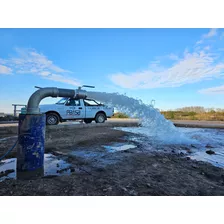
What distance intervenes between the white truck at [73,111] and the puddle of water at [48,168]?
17.2 ft

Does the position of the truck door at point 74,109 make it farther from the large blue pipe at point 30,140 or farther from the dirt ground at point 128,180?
the large blue pipe at point 30,140

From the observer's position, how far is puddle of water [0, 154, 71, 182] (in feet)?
9.53

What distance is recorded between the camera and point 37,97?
3.38 m

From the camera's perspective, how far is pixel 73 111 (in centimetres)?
964

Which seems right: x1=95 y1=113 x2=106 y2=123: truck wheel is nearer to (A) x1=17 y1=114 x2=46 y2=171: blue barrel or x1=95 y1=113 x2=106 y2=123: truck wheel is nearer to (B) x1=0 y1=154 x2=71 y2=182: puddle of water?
(B) x1=0 y1=154 x2=71 y2=182: puddle of water

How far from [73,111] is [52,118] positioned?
1.30 metres

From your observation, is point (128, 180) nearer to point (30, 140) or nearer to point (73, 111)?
point (30, 140)

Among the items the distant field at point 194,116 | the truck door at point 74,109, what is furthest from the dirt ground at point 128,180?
the distant field at point 194,116

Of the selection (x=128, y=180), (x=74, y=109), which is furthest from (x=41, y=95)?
(x=74, y=109)

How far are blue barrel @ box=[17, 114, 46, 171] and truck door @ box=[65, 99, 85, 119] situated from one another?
637cm

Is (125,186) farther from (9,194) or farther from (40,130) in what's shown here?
(40,130)

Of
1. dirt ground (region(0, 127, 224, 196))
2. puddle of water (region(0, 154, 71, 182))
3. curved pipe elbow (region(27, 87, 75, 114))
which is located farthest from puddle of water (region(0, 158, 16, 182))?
curved pipe elbow (region(27, 87, 75, 114))

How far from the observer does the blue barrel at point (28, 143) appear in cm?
299

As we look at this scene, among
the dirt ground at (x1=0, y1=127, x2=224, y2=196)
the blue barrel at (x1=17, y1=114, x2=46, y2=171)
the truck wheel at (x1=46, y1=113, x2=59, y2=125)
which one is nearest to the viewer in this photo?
the dirt ground at (x1=0, y1=127, x2=224, y2=196)
